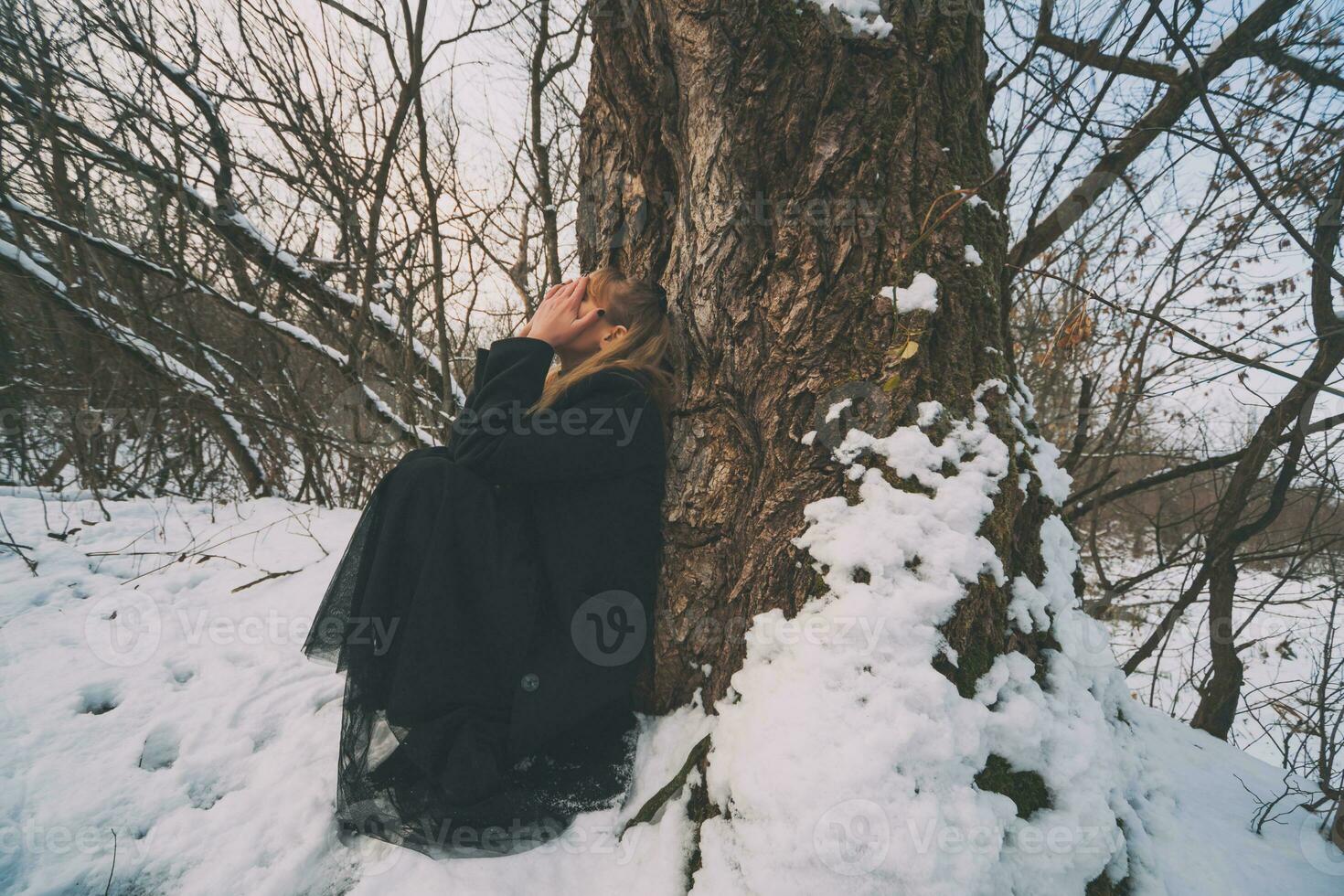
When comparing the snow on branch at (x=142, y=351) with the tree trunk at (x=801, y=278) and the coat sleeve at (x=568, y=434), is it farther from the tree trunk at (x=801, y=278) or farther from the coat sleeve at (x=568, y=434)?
the tree trunk at (x=801, y=278)

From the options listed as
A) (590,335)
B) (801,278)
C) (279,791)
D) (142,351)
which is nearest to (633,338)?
(590,335)

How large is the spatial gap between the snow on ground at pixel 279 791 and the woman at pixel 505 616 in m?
0.09

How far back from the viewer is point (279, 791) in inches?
48.7

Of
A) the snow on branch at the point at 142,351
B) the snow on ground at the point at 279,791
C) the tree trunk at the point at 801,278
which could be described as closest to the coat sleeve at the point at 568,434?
the tree trunk at the point at 801,278

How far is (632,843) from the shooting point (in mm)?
1125

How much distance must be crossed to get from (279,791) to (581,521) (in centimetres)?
99

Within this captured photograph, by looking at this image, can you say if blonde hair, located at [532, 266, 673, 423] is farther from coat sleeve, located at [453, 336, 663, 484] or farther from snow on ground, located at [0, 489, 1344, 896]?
snow on ground, located at [0, 489, 1344, 896]

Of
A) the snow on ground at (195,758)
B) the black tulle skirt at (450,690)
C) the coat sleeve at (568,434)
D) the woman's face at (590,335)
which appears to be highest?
the woman's face at (590,335)

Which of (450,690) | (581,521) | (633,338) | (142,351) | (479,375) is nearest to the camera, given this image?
(450,690)

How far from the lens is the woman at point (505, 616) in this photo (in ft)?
3.85

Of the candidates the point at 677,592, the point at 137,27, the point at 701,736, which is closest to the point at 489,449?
the point at 677,592

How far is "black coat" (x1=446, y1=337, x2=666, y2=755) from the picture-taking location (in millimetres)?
1315

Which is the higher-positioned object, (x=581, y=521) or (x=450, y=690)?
Answer: (x=581, y=521)

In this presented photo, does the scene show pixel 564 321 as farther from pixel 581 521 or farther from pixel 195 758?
pixel 195 758
